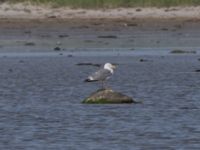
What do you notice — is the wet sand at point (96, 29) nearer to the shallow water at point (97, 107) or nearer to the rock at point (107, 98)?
the shallow water at point (97, 107)

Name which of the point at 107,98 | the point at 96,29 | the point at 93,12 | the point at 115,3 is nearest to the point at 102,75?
the point at 107,98

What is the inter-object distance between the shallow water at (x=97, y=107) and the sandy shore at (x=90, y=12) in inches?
271

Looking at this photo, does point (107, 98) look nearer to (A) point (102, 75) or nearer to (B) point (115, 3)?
(A) point (102, 75)

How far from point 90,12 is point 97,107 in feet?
51.7

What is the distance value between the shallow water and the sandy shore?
22.6ft

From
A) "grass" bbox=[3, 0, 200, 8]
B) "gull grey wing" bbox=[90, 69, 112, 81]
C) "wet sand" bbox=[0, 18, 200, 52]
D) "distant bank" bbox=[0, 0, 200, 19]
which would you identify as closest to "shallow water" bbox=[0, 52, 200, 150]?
"gull grey wing" bbox=[90, 69, 112, 81]

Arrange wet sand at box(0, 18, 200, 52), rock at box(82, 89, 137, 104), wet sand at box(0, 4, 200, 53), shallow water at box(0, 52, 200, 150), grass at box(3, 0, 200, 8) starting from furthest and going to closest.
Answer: grass at box(3, 0, 200, 8) < wet sand at box(0, 4, 200, 53) < wet sand at box(0, 18, 200, 52) < rock at box(82, 89, 137, 104) < shallow water at box(0, 52, 200, 150)

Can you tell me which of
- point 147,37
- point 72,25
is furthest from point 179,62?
point 72,25

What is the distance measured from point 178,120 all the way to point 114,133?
1264 millimetres

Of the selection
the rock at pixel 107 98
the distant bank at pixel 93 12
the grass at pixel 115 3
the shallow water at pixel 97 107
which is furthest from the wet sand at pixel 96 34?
the rock at pixel 107 98

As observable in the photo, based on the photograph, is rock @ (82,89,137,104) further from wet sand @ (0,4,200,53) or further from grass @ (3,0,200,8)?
grass @ (3,0,200,8)

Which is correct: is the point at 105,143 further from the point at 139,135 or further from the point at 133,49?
the point at 133,49

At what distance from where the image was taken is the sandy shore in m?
30.4

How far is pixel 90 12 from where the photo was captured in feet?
102
